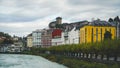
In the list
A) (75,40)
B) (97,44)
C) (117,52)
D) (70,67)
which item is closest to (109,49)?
(117,52)

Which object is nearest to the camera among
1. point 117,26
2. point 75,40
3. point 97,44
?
point 97,44

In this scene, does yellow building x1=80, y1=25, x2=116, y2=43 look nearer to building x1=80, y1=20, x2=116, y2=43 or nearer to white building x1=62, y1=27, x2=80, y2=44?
building x1=80, y1=20, x2=116, y2=43

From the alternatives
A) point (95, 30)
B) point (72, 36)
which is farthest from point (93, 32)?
point (72, 36)

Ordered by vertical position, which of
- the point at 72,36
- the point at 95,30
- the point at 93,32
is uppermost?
the point at 95,30

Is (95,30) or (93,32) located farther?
(95,30)

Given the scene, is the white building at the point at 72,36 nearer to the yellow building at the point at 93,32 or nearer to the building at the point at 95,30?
the building at the point at 95,30

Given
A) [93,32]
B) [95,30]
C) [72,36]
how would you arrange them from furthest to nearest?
[72,36] < [95,30] < [93,32]

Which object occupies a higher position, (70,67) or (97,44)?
(97,44)

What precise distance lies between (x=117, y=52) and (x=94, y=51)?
14.2 metres

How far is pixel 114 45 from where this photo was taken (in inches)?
2143

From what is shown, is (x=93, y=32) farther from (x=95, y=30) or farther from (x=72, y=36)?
(x=72, y=36)

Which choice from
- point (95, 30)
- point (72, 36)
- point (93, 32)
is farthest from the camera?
point (72, 36)

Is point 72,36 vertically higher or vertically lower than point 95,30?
lower

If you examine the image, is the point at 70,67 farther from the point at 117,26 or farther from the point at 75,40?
the point at 75,40
